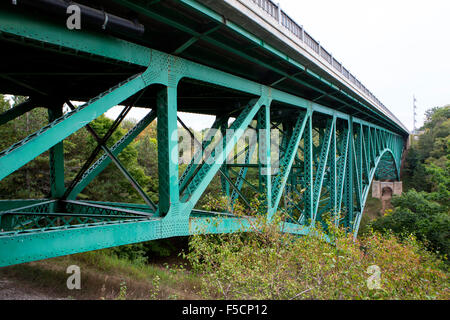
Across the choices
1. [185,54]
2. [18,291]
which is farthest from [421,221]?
[18,291]

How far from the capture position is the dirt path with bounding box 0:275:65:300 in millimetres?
9602

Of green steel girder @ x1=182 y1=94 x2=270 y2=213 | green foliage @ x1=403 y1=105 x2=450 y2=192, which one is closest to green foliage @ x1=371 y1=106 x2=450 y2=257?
green steel girder @ x1=182 y1=94 x2=270 y2=213

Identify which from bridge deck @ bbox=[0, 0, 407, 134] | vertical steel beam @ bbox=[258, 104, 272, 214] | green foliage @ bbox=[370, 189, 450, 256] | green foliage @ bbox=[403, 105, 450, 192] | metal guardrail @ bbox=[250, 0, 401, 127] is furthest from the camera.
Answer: green foliage @ bbox=[403, 105, 450, 192]

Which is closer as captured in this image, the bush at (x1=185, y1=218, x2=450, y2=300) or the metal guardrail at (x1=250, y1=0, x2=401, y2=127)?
the bush at (x1=185, y1=218, x2=450, y2=300)

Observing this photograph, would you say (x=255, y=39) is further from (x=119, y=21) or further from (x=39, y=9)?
(x=39, y=9)

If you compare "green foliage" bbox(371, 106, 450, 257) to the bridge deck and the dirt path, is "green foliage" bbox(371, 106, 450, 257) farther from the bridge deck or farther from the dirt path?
the dirt path

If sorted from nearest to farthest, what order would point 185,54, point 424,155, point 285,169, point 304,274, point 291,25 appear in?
1. point 304,274
2. point 185,54
3. point 291,25
4. point 285,169
5. point 424,155

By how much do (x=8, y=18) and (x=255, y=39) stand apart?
15.4ft

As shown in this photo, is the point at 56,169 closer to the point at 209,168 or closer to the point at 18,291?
the point at 209,168

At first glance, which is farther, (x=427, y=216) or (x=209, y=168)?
(x=427, y=216)

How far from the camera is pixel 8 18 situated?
3.39 meters

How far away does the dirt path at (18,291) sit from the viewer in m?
9.60

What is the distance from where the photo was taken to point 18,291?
1005 cm
